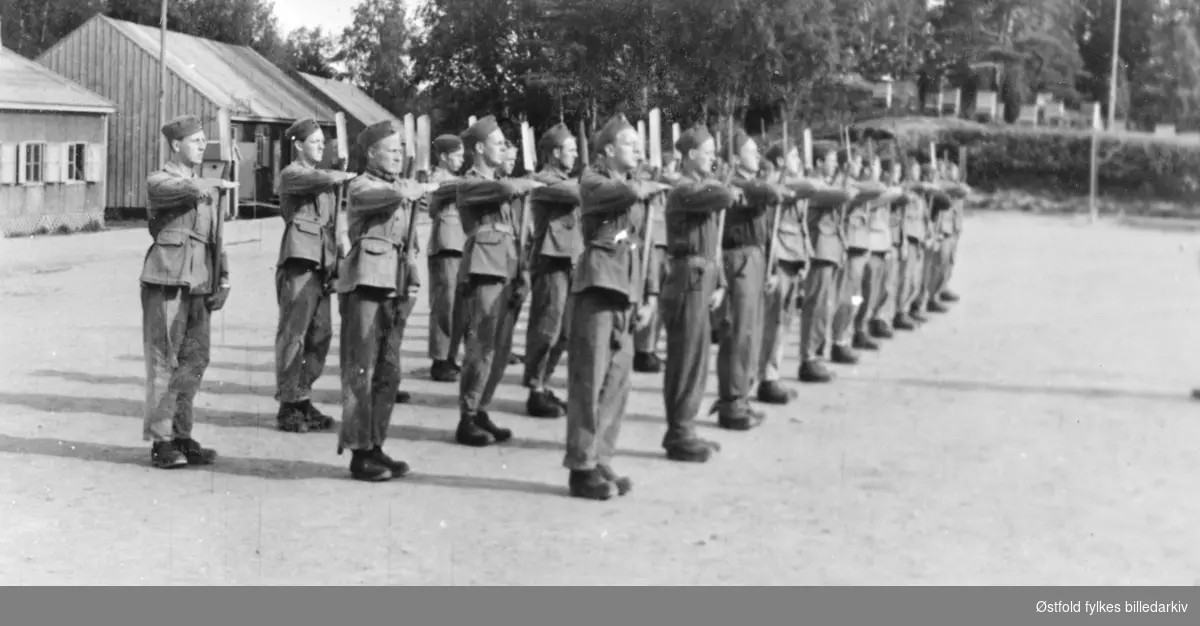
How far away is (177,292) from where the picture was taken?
9203 millimetres

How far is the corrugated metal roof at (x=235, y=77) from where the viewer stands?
37062 millimetres

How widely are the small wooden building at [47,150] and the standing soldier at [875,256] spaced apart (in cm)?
1921

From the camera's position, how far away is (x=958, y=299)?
21812mm

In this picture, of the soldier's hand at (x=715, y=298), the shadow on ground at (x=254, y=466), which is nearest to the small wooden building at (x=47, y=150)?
the shadow on ground at (x=254, y=466)

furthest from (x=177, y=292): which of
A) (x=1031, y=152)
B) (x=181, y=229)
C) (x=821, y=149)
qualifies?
(x=1031, y=152)

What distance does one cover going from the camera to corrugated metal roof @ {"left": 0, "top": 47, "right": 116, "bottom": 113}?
3081cm

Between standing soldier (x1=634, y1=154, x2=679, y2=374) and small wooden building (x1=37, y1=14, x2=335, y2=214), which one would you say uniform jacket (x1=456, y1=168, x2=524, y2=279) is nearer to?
standing soldier (x1=634, y1=154, x2=679, y2=374)

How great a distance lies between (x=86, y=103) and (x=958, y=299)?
1927 centimetres

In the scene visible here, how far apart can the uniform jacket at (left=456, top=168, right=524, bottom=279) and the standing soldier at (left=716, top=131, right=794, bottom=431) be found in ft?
4.76

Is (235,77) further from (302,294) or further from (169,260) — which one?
(169,260)

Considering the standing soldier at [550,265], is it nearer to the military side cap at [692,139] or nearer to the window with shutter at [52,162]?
the military side cap at [692,139]

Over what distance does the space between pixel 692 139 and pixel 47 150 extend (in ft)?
79.5

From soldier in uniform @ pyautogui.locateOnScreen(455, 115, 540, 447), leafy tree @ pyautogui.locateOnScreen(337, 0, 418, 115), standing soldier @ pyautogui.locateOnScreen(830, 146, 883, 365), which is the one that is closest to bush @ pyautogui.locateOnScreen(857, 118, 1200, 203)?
leafy tree @ pyautogui.locateOnScreen(337, 0, 418, 115)
